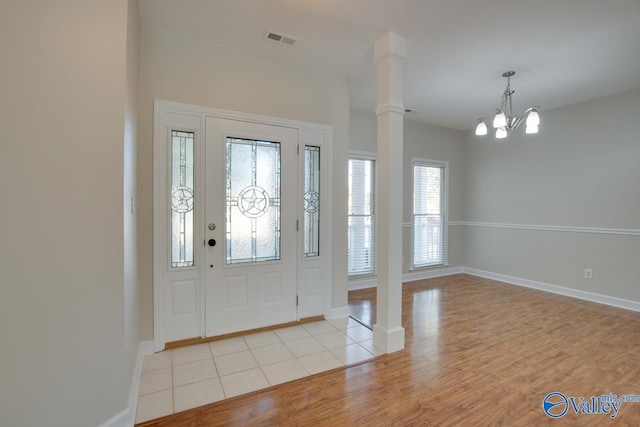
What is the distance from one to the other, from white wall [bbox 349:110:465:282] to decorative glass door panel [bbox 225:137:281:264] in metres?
2.01

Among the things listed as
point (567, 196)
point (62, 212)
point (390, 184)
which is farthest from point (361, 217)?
point (62, 212)

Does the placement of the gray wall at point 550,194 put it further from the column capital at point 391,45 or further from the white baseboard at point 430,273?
the column capital at point 391,45

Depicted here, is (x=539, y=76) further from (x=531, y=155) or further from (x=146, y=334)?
(x=146, y=334)

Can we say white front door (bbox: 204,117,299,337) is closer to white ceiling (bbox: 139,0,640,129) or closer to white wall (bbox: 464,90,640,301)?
white ceiling (bbox: 139,0,640,129)

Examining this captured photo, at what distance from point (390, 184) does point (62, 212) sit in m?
2.32

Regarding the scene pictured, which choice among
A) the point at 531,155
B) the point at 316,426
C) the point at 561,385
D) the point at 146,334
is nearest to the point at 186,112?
the point at 146,334

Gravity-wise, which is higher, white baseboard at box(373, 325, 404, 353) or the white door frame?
the white door frame

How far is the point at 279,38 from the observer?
2775 mm

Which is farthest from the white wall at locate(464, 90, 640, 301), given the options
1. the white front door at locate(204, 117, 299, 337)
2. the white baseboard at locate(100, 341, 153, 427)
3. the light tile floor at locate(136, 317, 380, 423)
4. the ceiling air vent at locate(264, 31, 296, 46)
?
the white baseboard at locate(100, 341, 153, 427)

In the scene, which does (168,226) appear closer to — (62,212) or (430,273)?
(62,212)

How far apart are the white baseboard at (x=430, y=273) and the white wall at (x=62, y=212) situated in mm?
4633

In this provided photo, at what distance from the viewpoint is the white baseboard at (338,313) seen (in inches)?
138

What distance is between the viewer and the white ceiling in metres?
2.32

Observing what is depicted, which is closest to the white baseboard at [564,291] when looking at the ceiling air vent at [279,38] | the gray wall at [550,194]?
the gray wall at [550,194]
